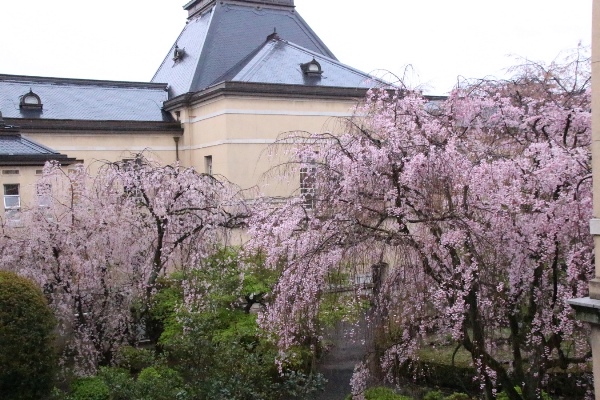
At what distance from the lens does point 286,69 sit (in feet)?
72.6

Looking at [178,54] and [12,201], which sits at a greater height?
[178,54]

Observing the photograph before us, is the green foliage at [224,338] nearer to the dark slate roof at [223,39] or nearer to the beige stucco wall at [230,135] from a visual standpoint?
the beige stucco wall at [230,135]

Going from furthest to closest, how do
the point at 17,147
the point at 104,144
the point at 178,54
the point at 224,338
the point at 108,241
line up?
the point at 178,54 → the point at 104,144 → the point at 17,147 → the point at 108,241 → the point at 224,338

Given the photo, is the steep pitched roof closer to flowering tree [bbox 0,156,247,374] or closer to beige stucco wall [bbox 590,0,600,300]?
flowering tree [bbox 0,156,247,374]

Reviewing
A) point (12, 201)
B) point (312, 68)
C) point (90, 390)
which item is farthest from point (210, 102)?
point (90, 390)

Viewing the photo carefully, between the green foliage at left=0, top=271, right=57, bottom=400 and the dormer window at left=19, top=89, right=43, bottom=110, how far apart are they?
43.2 feet

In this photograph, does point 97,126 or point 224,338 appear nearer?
point 224,338

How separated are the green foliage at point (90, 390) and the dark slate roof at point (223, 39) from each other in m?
13.9

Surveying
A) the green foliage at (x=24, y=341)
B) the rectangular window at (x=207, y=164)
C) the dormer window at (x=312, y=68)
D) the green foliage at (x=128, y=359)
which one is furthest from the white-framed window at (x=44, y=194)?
the dormer window at (x=312, y=68)

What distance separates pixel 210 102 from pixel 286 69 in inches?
117

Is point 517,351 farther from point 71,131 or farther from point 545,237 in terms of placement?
point 71,131

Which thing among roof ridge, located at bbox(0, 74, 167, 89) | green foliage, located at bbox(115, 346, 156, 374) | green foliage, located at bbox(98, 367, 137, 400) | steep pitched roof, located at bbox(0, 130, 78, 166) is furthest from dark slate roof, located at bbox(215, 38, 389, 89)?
green foliage, located at bbox(98, 367, 137, 400)

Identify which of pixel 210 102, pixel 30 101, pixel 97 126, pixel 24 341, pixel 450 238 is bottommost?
pixel 24 341

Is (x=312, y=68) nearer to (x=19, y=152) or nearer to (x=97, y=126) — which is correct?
(x=97, y=126)
